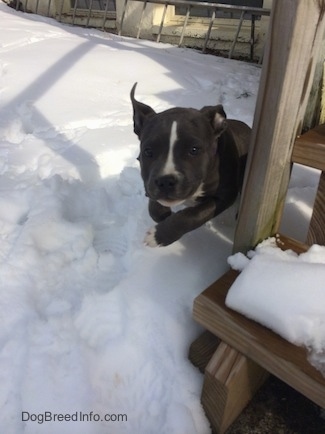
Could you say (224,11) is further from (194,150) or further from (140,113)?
(194,150)

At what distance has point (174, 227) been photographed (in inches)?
68.3

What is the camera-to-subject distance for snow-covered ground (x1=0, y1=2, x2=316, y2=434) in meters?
1.36

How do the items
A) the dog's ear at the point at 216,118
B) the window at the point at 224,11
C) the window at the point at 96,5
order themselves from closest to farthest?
the dog's ear at the point at 216,118 → the window at the point at 224,11 → the window at the point at 96,5

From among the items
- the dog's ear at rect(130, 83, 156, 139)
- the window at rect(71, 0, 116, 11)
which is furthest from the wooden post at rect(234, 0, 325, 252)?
the window at rect(71, 0, 116, 11)

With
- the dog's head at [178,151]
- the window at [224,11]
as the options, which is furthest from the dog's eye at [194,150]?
the window at [224,11]

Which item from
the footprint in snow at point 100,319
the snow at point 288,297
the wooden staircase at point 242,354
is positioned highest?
the snow at point 288,297

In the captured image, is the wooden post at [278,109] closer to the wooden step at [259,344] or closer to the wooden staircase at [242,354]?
the wooden staircase at [242,354]

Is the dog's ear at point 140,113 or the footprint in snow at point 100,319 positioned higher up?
the dog's ear at point 140,113

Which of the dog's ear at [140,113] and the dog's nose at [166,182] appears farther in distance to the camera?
the dog's ear at [140,113]

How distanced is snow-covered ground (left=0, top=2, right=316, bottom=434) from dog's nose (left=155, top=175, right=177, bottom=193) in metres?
0.36

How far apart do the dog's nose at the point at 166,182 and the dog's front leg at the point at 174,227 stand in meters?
0.17

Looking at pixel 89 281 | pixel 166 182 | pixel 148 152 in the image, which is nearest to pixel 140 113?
pixel 148 152

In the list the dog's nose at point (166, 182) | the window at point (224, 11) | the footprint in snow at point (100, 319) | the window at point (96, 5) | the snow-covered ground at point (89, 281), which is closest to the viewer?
the snow-covered ground at point (89, 281)

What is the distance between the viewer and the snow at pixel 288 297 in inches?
46.9
